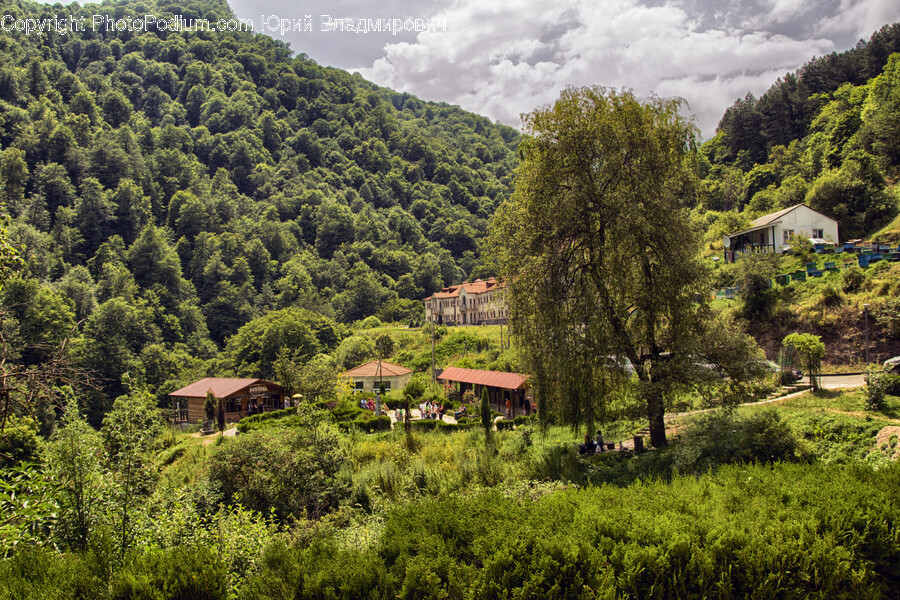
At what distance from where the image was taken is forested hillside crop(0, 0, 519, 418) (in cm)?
8188

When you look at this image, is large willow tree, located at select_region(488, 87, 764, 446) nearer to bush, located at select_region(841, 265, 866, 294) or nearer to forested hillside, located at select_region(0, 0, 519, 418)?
bush, located at select_region(841, 265, 866, 294)

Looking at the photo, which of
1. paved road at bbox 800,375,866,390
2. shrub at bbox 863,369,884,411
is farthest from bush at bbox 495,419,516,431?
shrub at bbox 863,369,884,411

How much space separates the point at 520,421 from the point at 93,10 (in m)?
220

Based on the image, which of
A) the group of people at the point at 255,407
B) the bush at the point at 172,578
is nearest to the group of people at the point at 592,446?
the bush at the point at 172,578

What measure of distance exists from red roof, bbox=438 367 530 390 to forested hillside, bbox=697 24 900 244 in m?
15.3

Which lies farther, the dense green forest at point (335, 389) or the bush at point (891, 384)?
the bush at point (891, 384)

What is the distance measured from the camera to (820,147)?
198 ft

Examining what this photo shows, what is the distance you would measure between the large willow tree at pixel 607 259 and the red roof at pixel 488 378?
35.3 ft

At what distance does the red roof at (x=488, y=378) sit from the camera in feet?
90.4

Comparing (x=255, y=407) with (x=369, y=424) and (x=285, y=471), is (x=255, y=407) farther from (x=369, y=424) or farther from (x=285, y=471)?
(x=285, y=471)

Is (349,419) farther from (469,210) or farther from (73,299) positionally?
(469,210)

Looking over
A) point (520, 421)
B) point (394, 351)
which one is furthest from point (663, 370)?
point (394, 351)

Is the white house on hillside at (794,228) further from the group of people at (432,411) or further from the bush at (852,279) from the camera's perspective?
the group of people at (432,411)

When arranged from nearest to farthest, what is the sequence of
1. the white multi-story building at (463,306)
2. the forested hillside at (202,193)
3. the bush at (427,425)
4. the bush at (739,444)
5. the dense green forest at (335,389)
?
the dense green forest at (335,389)
the bush at (739,444)
the bush at (427,425)
the white multi-story building at (463,306)
the forested hillside at (202,193)
